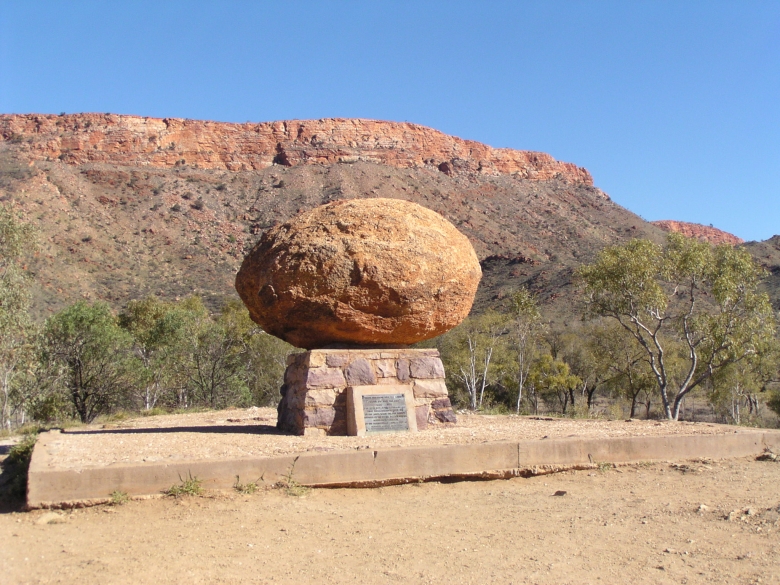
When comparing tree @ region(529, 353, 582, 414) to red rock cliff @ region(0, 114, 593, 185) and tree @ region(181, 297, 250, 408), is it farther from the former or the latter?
red rock cliff @ region(0, 114, 593, 185)

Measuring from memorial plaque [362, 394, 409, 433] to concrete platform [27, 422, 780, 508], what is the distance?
1570 millimetres

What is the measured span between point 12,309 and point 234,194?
42740 millimetres

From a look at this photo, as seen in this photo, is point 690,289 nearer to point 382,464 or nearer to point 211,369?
point 382,464

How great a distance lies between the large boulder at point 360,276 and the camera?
26.0 feet

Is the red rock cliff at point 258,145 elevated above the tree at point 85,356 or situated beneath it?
elevated above

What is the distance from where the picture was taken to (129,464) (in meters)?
5.63

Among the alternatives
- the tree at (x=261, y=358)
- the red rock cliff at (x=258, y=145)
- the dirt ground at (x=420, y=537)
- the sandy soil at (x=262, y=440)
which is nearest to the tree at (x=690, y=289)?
the sandy soil at (x=262, y=440)

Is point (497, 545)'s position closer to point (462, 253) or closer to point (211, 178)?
point (462, 253)

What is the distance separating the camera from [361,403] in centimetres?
798

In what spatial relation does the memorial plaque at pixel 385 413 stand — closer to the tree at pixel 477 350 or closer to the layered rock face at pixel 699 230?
the tree at pixel 477 350

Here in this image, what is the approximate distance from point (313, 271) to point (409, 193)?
52.4 m

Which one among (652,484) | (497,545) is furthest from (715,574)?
(652,484)

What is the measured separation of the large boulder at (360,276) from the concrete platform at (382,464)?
2.17 m

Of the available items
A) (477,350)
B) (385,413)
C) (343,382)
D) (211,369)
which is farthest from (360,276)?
(477,350)
